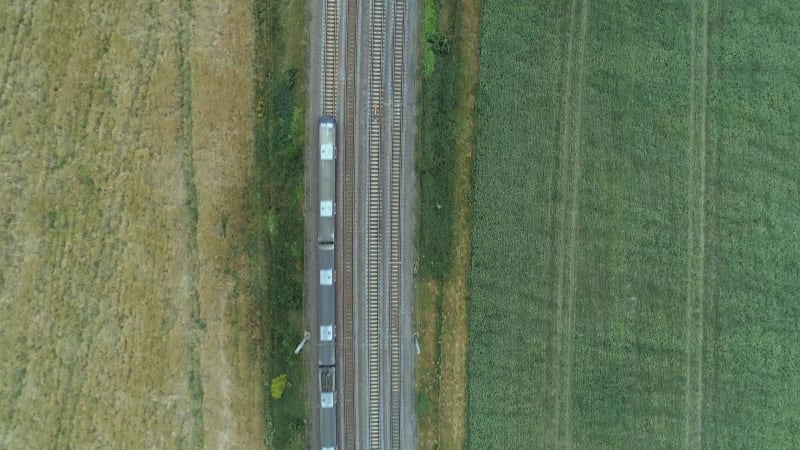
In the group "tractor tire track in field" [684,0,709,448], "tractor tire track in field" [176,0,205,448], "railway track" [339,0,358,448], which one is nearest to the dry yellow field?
"tractor tire track in field" [176,0,205,448]

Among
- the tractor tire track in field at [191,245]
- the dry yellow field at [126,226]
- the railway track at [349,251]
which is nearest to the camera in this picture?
the dry yellow field at [126,226]

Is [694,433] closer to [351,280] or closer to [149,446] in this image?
[351,280]

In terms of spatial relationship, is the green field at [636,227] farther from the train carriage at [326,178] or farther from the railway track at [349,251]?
the train carriage at [326,178]

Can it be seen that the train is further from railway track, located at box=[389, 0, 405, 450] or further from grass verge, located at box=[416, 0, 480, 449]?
grass verge, located at box=[416, 0, 480, 449]

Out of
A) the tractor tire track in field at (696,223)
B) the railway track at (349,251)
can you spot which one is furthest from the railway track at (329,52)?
the tractor tire track in field at (696,223)

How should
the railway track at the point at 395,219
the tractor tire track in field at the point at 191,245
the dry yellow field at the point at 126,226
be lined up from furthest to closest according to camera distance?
1. the railway track at the point at 395,219
2. the tractor tire track in field at the point at 191,245
3. the dry yellow field at the point at 126,226

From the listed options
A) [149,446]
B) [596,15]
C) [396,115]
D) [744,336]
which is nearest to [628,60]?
[596,15]

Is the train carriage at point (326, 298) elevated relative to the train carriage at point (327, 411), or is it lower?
elevated
